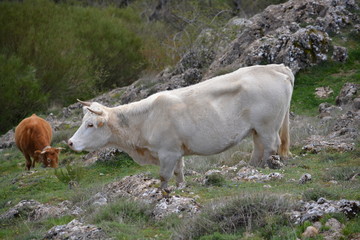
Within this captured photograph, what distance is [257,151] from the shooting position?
10664 mm

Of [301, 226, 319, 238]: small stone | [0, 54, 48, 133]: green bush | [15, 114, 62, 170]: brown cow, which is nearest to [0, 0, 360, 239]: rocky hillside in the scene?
[301, 226, 319, 238]: small stone

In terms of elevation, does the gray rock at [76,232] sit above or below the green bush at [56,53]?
above

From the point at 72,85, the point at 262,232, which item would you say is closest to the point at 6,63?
the point at 72,85

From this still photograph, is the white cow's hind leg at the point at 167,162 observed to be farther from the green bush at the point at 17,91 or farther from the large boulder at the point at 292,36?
the green bush at the point at 17,91

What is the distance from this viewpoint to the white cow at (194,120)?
934 centimetres

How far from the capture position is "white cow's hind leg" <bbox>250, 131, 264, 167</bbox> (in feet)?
33.5

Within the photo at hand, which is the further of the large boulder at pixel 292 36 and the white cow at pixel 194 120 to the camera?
the large boulder at pixel 292 36

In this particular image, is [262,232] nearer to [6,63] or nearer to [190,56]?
[190,56]

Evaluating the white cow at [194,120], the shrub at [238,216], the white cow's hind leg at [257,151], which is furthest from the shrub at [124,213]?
the white cow's hind leg at [257,151]

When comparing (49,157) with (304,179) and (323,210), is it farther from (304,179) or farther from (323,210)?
(323,210)

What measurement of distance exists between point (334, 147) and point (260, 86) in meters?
2.92

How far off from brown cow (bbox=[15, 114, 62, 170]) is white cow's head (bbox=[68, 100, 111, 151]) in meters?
5.89

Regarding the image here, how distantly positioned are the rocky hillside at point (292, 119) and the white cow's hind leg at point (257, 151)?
12.3 inches

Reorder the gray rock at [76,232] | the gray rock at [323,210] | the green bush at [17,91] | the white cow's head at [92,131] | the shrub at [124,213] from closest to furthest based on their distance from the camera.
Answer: the gray rock at [323,210] < the gray rock at [76,232] < the shrub at [124,213] < the white cow's head at [92,131] < the green bush at [17,91]
